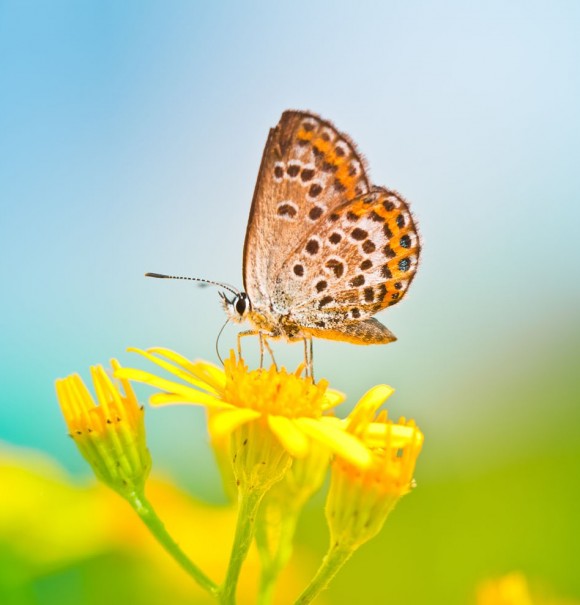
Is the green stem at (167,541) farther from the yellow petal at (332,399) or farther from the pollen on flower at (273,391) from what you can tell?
the yellow petal at (332,399)

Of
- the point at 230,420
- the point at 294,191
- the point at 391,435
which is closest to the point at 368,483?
the point at 391,435

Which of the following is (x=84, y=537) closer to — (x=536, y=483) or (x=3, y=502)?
(x=3, y=502)

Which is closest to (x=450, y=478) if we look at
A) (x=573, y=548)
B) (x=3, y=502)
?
(x=573, y=548)

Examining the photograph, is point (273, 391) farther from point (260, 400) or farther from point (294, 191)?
point (294, 191)

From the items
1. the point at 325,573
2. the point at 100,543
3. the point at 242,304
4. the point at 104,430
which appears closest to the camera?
the point at 325,573

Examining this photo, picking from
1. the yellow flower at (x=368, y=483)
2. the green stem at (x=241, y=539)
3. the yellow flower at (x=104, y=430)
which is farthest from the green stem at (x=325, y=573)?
the yellow flower at (x=104, y=430)

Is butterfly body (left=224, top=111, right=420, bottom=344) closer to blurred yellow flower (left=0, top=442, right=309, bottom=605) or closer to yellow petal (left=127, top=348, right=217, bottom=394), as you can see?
yellow petal (left=127, top=348, right=217, bottom=394)
